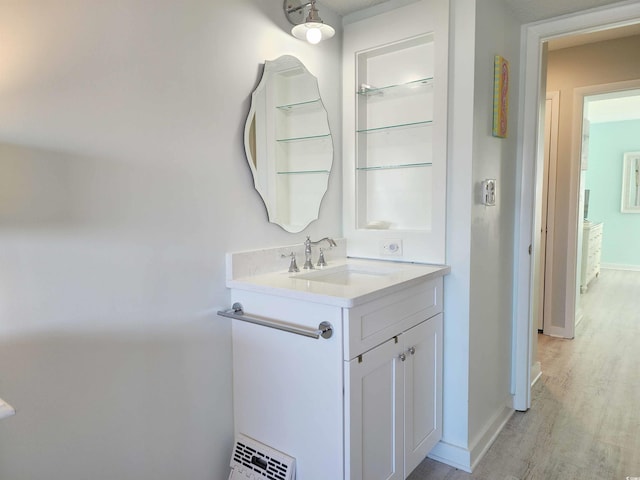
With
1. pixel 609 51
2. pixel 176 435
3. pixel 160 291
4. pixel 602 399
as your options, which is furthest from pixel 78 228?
pixel 609 51

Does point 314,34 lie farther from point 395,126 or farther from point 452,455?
point 452,455

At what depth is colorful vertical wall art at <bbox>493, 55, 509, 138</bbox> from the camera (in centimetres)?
208

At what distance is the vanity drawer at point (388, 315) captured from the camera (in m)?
1.42

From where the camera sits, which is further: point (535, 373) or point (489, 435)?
point (535, 373)

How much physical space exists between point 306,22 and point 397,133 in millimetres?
706

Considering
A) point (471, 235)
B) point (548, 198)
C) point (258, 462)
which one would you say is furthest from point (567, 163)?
point (258, 462)

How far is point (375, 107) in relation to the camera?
7.35ft

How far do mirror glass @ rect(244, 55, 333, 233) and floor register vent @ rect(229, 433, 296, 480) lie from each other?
909mm

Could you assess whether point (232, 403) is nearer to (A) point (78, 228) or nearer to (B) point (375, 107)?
(A) point (78, 228)

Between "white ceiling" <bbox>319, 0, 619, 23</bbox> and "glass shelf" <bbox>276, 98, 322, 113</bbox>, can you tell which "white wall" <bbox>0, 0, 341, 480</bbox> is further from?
"white ceiling" <bbox>319, 0, 619, 23</bbox>

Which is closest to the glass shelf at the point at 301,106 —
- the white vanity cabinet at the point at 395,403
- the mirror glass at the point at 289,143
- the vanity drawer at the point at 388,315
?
the mirror glass at the point at 289,143

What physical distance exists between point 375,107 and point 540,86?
0.97m

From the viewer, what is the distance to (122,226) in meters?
1.35

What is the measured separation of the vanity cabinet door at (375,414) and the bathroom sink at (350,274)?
16.5 inches
